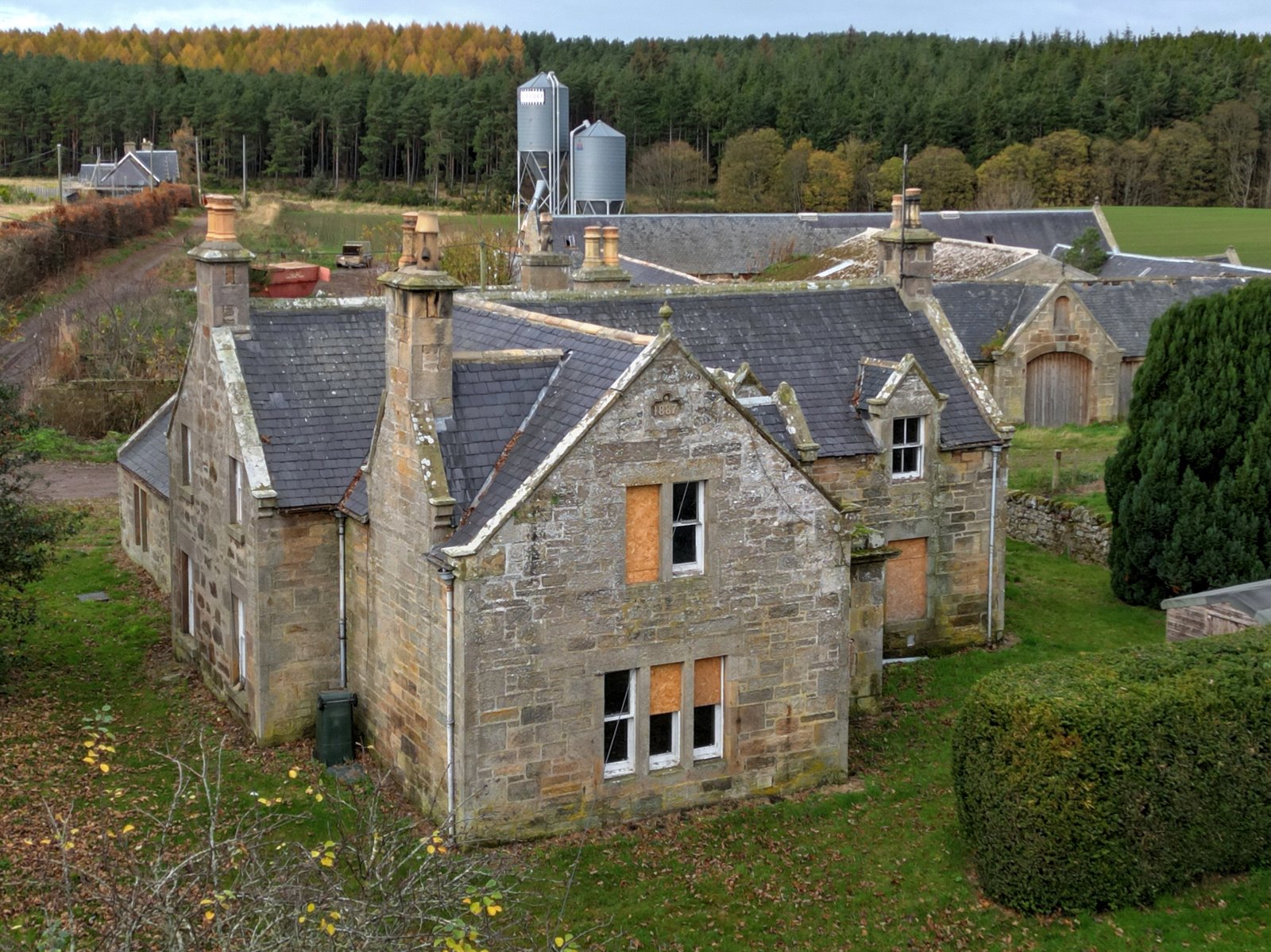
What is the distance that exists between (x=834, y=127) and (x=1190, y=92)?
3016 centimetres

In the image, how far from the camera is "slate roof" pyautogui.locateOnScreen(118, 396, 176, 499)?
33.3 metres

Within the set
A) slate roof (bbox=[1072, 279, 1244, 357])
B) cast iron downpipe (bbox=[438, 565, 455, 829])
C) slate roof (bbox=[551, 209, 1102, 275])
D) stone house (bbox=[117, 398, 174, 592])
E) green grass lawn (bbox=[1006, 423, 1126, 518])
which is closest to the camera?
cast iron downpipe (bbox=[438, 565, 455, 829])

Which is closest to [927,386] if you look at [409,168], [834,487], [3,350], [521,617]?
[834,487]

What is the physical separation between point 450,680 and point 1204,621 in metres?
13.9

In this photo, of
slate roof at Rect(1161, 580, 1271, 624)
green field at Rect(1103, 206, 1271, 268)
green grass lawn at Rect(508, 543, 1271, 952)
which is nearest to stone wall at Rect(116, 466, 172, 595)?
green grass lawn at Rect(508, 543, 1271, 952)

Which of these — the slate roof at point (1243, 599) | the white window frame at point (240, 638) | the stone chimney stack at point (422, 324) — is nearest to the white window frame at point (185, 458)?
the white window frame at point (240, 638)

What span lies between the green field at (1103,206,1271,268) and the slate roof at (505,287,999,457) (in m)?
61.8

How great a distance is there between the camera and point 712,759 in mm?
22062

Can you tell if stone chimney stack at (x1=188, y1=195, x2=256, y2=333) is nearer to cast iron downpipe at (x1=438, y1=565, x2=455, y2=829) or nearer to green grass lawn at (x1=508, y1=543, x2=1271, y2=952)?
cast iron downpipe at (x1=438, y1=565, x2=455, y2=829)

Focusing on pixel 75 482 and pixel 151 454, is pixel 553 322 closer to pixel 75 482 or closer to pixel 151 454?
pixel 151 454

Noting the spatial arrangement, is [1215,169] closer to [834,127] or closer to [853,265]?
[834,127]

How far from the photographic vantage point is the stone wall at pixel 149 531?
32.8 metres

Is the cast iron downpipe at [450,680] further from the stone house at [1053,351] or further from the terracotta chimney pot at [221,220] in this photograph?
the stone house at [1053,351]

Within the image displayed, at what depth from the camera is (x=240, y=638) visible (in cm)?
2514
